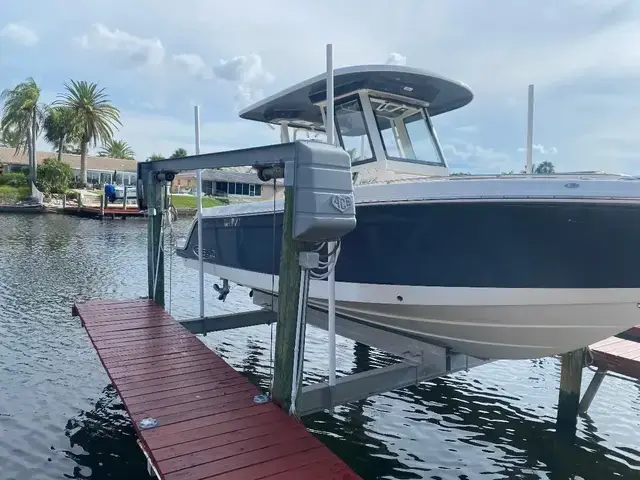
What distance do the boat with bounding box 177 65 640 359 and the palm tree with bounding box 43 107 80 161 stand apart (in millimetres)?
49065

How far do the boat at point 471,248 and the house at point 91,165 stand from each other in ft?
188

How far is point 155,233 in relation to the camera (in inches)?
310

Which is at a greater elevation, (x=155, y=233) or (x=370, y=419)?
(x=155, y=233)

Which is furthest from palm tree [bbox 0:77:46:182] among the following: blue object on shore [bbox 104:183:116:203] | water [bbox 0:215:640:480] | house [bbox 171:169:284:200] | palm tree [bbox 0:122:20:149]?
water [bbox 0:215:640:480]

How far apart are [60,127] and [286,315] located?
2141 inches

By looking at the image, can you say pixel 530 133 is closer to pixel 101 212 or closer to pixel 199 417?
pixel 199 417

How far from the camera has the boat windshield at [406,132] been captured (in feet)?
21.1

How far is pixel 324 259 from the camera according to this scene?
18.7ft

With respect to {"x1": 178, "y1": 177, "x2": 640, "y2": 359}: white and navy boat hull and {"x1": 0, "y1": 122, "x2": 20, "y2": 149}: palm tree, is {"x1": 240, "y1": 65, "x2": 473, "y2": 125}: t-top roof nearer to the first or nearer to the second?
{"x1": 178, "y1": 177, "x2": 640, "y2": 359}: white and navy boat hull

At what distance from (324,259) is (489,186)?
194 cm

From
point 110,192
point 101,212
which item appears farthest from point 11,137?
point 101,212

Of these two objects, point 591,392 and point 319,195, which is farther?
point 591,392

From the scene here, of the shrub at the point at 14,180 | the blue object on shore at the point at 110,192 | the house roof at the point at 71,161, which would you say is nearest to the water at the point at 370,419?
the blue object on shore at the point at 110,192

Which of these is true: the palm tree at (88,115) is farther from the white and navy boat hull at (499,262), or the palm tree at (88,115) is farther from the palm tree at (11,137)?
the white and navy boat hull at (499,262)
